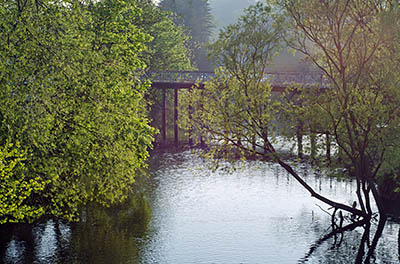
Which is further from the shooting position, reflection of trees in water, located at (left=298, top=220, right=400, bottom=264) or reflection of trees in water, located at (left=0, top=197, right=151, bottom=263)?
reflection of trees in water, located at (left=298, top=220, right=400, bottom=264)

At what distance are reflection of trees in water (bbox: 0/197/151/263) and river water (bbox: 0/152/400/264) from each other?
3cm

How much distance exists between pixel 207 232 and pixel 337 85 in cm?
807

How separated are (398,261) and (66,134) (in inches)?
474

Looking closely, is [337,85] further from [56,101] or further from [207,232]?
[56,101]

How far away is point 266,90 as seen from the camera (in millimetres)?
25281

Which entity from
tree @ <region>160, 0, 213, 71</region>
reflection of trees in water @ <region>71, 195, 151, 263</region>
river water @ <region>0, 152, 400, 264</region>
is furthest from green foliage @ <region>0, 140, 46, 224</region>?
tree @ <region>160, 0, 213, 71</region>

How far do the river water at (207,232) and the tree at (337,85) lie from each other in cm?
251

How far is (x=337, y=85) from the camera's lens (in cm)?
2427

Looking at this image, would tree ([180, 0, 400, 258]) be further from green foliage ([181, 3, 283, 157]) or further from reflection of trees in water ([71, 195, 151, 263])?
reflection of trees in water ([71, 195, 151, 263])

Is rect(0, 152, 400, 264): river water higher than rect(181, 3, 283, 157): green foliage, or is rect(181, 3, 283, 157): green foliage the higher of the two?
rect(181, 3, 283, 157): green foliage

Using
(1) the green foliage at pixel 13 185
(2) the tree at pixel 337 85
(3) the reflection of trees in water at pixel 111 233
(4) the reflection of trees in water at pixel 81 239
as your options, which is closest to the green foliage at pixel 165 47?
(3) the reflection of trees in water at pixel 111 233

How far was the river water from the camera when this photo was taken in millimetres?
20047

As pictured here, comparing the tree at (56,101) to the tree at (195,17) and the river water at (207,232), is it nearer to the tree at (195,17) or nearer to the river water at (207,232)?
the river water at (207,232)

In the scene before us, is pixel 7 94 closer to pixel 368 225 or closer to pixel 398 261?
pixel 398 261
